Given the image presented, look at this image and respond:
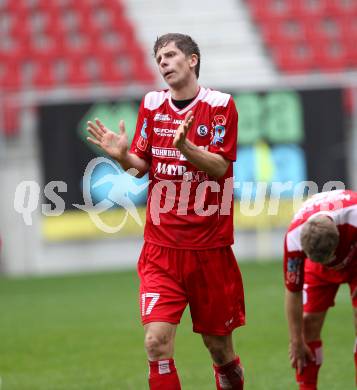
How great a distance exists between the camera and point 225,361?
19.4 feet

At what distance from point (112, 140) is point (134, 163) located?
0.28 meters

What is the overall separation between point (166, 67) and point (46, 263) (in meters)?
11.7

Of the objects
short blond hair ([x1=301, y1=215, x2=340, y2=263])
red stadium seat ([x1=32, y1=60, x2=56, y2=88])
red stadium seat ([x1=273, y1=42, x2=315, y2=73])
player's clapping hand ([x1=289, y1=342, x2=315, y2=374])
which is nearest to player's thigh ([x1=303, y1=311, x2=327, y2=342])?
player's clapping hand ([x1=289, y1=342, x2=315, y2=374])

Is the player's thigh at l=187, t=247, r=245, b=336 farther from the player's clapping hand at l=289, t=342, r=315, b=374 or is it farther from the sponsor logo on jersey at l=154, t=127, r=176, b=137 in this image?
the sponsor logo on jersey at l=154, t=127, r=176, b=137

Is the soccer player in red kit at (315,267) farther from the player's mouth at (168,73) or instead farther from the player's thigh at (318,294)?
the player's mouth at (168,73)

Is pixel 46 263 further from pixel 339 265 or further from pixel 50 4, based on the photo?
pixel 339 265

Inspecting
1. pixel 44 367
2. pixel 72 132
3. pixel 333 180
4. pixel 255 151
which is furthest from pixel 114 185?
pixel 44 367

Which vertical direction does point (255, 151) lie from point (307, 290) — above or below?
above

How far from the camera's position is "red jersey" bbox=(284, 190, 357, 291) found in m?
5.84

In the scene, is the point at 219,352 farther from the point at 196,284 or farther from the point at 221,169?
the point at 221,169

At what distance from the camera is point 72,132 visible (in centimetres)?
1692

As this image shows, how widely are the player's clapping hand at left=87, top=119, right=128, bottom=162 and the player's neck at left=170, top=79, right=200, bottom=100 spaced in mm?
474

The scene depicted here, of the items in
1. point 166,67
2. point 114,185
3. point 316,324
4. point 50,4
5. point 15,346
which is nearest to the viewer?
Result: point 166,67

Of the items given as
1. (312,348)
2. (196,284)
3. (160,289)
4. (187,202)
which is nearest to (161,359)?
(160,289)
